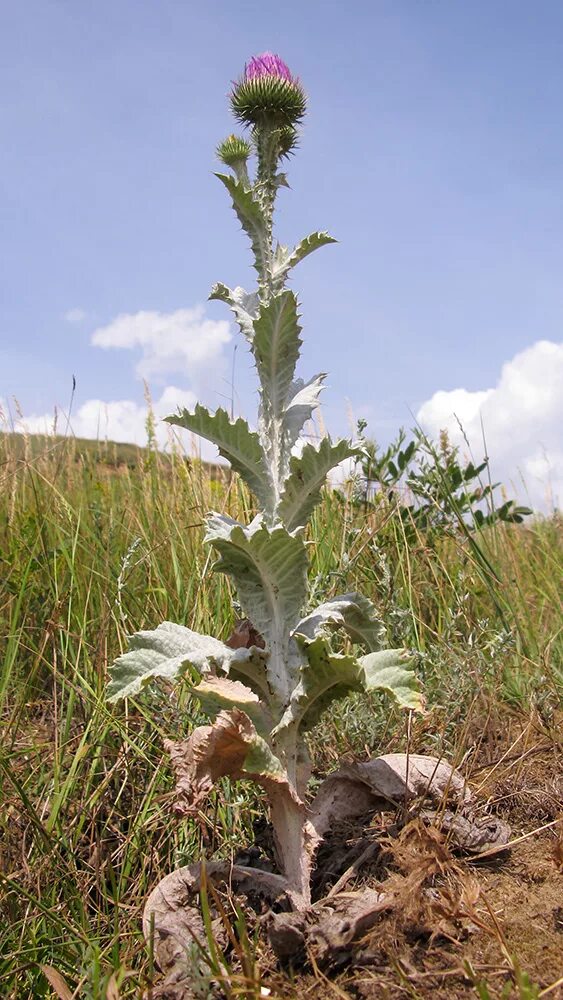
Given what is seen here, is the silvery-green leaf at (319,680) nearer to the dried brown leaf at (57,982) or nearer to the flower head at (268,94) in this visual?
the dried brown leaf at (57,982)

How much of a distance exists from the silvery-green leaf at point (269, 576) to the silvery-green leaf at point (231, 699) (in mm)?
73

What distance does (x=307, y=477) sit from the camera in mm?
2020

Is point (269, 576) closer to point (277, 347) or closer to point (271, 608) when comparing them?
point (271, 608)

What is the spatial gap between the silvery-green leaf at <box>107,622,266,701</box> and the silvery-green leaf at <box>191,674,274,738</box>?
0.12 feet

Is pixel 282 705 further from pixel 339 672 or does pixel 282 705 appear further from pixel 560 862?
pixel 560 862

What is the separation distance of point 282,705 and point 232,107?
5.37ft

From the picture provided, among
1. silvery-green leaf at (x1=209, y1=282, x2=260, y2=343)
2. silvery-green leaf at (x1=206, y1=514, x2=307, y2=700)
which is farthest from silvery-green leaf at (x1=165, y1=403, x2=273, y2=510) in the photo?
silvery-green leaf at (x1=209, y1=282, x2=260, y2=343)

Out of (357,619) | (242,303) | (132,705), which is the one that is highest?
(242,303)

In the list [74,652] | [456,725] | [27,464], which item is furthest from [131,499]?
[456,725]

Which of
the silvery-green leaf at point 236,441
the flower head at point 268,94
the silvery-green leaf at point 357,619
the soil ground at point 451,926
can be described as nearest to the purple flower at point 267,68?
the flower head at point 268,94

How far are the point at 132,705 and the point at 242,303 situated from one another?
4.86ft

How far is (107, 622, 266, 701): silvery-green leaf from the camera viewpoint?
1862 millimetres

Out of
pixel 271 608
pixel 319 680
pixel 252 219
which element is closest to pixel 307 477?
pixel 271 608

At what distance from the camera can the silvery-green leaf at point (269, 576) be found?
1.90 m
